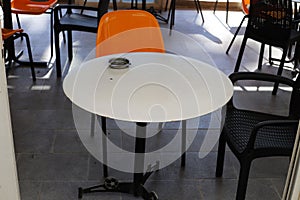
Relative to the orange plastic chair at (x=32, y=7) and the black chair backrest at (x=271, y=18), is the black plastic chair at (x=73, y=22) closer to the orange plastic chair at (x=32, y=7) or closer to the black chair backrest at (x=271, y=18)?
the orange plastic chair at (x=32, y=7)

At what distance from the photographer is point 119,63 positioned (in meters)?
2.04

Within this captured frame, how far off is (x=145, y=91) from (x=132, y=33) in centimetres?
84

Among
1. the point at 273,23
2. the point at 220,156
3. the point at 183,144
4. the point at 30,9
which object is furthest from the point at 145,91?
the point at 30,9

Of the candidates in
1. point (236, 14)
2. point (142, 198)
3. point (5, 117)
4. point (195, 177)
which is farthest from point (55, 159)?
point (236, 14)

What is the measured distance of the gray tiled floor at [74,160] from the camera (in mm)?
2295

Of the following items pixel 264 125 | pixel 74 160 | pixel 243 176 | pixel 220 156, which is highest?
pixel 264 125

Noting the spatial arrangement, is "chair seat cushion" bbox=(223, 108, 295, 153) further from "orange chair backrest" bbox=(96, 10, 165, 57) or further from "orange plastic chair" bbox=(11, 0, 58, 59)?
"orange plastic chair" bbox=(11, 0, 58, 59)

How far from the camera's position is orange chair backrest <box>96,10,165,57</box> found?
2508 millimetres

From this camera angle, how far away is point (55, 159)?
2531 mm

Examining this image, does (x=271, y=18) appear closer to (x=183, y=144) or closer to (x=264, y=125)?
(x=183, y=144)

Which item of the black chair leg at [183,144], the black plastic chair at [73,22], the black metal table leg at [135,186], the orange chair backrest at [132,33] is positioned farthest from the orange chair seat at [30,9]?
the black metal table leg at [135,186]

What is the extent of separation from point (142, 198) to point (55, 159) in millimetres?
654

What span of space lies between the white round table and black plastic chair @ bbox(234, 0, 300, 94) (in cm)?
143

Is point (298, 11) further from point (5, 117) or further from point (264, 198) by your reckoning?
point (5, 117)
